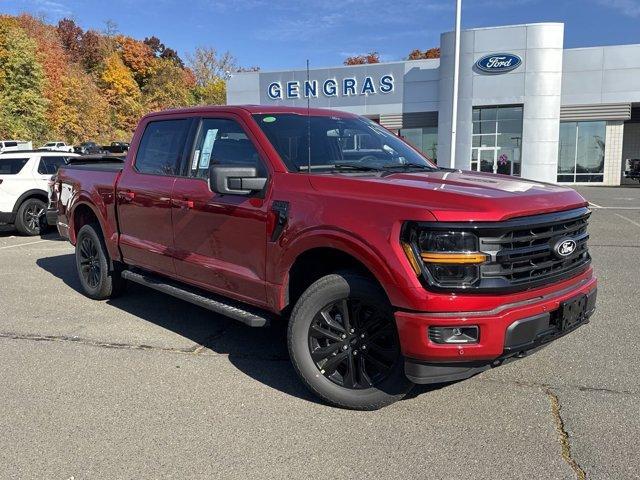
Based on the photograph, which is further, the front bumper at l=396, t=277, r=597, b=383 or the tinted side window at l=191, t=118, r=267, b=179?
the tinted side window at l=191, t=118, r=267, b=179

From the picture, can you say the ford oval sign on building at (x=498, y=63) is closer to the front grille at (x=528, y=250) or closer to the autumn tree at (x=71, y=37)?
the front grille at (x=528, y=250)

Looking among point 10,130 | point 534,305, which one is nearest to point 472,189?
point 534,305

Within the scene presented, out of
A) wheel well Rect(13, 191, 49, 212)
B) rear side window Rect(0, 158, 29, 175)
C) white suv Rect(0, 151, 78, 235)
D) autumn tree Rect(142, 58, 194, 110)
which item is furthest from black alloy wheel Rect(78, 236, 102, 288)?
autumn tree Rect(142, 58, 194, 110)

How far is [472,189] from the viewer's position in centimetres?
338

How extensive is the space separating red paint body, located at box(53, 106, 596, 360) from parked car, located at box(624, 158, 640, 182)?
31.0 metres

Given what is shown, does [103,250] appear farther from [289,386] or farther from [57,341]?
[289,386]

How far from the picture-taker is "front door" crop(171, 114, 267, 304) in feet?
13.1

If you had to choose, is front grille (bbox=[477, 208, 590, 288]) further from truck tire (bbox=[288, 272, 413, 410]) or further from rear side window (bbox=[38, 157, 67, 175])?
rear side window (bbox=[38, 157, 67, 175])

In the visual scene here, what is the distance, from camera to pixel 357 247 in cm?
329

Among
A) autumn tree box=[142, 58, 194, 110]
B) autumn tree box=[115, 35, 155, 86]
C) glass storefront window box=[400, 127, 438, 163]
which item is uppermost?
autumn tree box=[115, 35, 155, 86]

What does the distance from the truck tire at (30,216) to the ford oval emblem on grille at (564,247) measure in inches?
444

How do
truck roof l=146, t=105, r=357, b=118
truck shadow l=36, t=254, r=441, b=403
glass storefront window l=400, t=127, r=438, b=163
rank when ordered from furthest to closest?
glass storefront window l=400, t=127, r=438, b=163 → truck roof l=146, t=105, r=357, b=118 → truck shadow l=36, t=254, r=441, b=403

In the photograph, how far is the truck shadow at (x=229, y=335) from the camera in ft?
13.6

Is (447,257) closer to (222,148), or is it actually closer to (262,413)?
(262,413)
